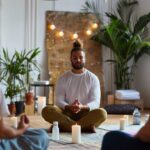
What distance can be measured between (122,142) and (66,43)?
580cm

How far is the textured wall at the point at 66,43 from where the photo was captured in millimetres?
7328

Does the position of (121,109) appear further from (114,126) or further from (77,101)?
(77,101)

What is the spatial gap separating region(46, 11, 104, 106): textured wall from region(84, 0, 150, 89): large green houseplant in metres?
0.20

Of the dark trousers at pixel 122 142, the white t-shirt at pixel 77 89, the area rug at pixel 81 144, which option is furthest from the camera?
the white t-shirt at pixel 77 89

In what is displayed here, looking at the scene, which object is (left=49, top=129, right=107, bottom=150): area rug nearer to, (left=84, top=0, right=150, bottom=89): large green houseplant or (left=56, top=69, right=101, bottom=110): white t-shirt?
(left=56, top=69, right=101, bottom=110): white t-shirt

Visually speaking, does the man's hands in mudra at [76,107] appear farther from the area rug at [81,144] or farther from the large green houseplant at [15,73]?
the large green houseplant at [15,73]

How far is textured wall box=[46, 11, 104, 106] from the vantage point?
733cm

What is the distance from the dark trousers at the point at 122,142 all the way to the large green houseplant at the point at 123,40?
5.49 metres

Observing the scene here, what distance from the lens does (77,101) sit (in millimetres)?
4172

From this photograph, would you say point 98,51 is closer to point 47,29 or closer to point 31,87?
point 47,29

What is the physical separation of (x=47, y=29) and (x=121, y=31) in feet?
4.42

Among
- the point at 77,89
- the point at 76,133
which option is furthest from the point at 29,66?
the point at 76,133

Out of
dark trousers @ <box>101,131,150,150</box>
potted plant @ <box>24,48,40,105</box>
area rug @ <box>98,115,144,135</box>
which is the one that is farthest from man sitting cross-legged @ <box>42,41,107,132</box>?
dark trousers @ <box>101,131,150,150</box>

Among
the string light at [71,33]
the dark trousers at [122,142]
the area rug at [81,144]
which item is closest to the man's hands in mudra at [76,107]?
the area rug at [81,144]
